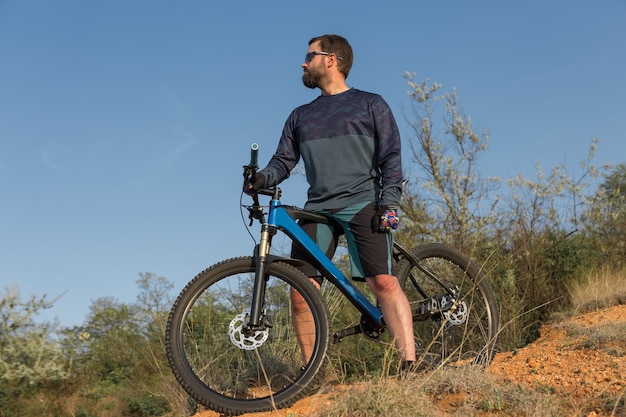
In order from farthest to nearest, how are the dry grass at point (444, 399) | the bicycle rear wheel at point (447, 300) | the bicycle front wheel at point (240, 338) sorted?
the bicycle rear wheel at point (447, 300)
the bicycle front wheel at point (240, 338)
the dry grass at point (444, 399)

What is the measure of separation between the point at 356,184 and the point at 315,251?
50 centimetres

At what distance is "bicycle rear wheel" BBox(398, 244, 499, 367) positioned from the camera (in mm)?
5227

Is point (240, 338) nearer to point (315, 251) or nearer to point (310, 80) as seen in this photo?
point (315, 251)

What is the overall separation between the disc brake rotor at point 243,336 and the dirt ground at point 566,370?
38 centimetres

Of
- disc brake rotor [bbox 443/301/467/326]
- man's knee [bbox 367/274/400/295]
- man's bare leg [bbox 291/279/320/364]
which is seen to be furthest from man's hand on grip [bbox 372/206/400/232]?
disc brake rotor [bbox 443/301/467/326]

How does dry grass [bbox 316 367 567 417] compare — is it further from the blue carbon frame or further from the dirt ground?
the blue carbon frame

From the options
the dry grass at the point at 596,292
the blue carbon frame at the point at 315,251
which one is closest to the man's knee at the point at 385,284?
the blue carbon frame at the point at 315,251

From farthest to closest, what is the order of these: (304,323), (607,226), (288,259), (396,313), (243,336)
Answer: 1. (607,226)
2. (396,313)
3. (304,323)
4. (288,259)
5. (243,336)

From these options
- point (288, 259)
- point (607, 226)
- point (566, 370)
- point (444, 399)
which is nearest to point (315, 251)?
point (288, 259)

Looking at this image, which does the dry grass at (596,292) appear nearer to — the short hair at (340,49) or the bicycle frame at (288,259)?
the bicycle frame at (288,259)

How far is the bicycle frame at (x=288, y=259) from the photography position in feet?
13.4

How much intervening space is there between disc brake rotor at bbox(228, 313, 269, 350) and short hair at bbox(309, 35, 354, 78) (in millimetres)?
1806

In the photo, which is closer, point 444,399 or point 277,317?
point 444,399

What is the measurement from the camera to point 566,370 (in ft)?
16.9
